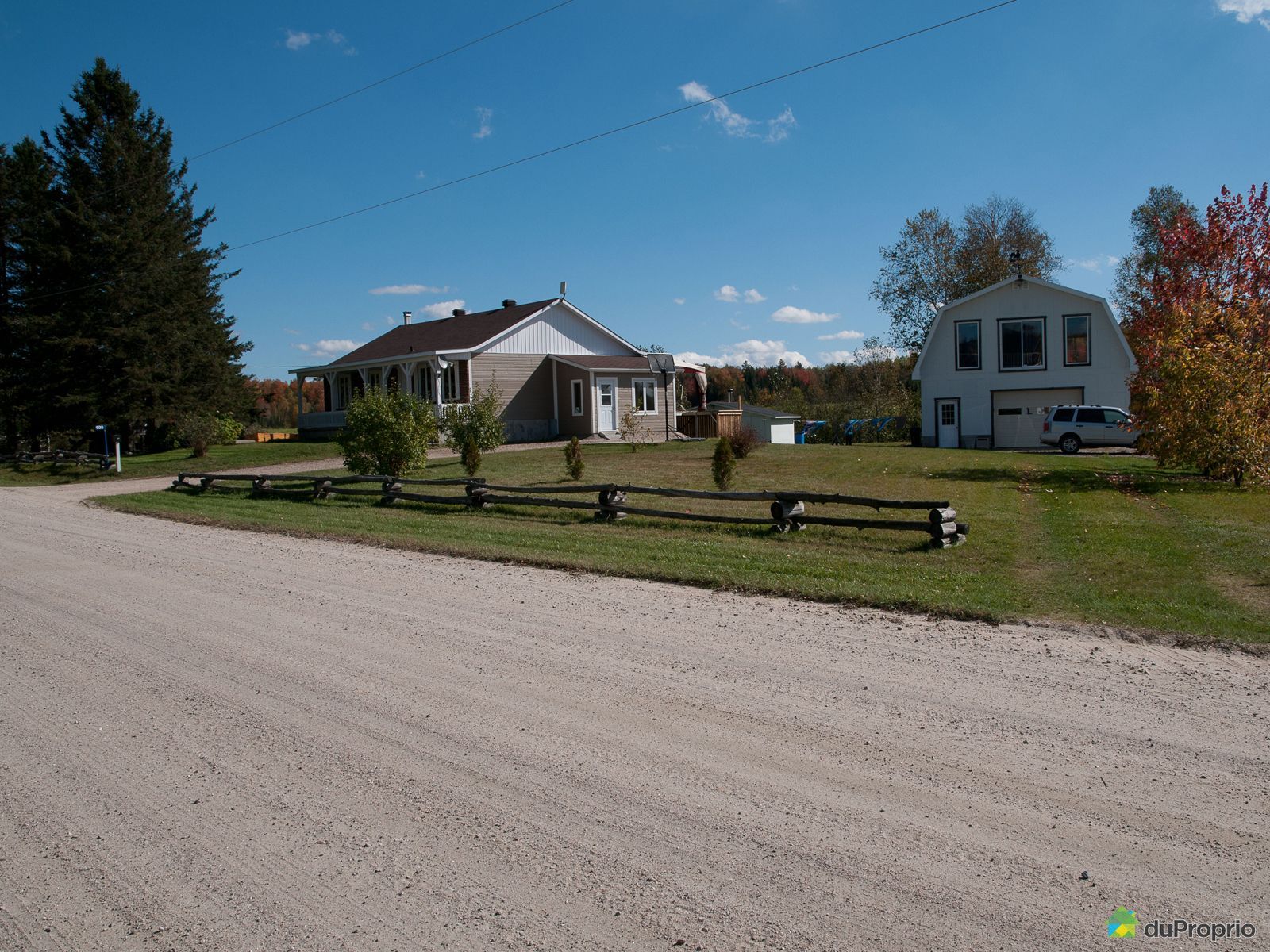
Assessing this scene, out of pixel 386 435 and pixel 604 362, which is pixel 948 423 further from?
pixel 386 435

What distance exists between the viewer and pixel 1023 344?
34.7 metres

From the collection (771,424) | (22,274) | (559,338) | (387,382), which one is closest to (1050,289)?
(771,424)

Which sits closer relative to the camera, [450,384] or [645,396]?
[450,384]

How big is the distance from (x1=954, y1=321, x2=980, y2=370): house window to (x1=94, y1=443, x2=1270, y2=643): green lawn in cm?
1373

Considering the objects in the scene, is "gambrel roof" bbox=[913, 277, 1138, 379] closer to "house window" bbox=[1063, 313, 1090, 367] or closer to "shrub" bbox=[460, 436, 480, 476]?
"house window" bbox=[1063, 313, 1090, 367]

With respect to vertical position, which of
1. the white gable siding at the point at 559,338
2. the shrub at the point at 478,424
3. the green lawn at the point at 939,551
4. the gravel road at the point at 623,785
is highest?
the white gable siding at the point at 559,338

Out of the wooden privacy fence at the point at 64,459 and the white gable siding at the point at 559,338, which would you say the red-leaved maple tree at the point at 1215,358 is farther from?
the wooden privacy fence at the point at 64,459

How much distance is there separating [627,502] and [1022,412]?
24.3 metres

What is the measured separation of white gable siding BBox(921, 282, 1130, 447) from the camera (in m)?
33.5

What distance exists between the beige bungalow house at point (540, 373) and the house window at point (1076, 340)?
1502cm

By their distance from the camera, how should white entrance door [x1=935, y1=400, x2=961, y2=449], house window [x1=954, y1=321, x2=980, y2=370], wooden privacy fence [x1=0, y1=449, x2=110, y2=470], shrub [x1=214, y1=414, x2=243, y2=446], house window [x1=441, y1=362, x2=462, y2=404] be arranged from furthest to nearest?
shrub [x1=214, y1=414, x2=243, y2=446] → white entrance door [x1=935, y1=400, x2=961, y2=449] → house window [x1=954, y1=321, x2=980, y2=370] → house window [x1=441, y1=362, x2=462, y2=404] → wooden privacy fence [x1=0, y1=449, x2=110, y2=470]

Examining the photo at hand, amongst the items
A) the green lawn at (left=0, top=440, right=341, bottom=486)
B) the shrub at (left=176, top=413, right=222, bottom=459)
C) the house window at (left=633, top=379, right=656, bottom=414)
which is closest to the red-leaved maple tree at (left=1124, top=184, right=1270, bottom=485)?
the house window at (left=633, top=379, right=656, bottom=414)

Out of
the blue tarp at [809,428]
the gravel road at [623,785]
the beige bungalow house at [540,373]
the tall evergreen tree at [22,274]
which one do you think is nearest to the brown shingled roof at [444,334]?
the beige bungalow house at [540,373]

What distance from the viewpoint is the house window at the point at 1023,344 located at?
3441 centimetres
